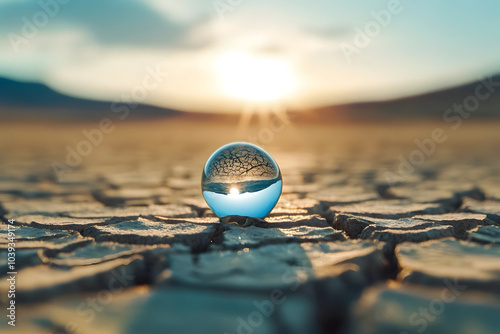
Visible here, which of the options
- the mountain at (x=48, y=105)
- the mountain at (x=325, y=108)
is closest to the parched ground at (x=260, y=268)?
the mountain at (x=325, y=108)

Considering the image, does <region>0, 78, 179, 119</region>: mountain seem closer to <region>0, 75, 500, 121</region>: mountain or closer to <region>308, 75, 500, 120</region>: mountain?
<region>0, 75, 500, 121</region>: mountain

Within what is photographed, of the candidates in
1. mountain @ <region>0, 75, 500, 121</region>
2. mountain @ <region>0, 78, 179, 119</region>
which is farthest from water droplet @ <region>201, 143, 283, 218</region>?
mountain @ <region>0, 78, 179, 119</region>

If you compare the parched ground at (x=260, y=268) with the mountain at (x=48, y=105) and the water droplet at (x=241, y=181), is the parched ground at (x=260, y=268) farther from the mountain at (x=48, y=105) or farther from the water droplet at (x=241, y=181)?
the mountain at (x=48, y=105)

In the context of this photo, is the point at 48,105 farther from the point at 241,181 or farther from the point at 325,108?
the point at 241,181

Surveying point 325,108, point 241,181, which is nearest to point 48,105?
point 325,108

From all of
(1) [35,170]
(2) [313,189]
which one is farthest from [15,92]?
(2) [313,189]

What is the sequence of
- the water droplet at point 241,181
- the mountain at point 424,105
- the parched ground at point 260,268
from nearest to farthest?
the parched ground at point 260,268 → the water droplet at point 241,181 → the mountain at point 424,105
